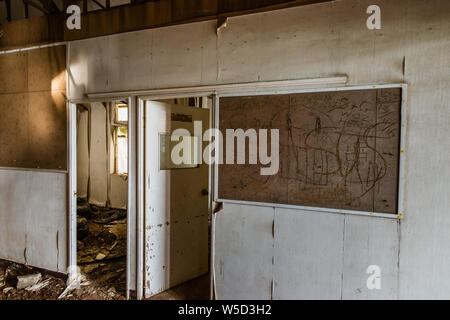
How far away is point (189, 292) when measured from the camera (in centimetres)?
330

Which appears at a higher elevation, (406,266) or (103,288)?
(406,266)

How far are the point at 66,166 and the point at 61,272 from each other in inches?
49.0

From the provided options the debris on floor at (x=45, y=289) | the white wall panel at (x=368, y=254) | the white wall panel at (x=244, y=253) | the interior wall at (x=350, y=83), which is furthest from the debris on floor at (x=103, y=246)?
the white wall panel at (x=368, y=254)

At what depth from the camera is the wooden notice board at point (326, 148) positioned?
87.3 inches

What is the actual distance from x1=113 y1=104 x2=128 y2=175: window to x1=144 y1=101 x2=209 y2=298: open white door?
3708 millimetres

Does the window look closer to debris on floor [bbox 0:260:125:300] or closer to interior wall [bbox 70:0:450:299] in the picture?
debris on floor [bbox 0:260:125:300]

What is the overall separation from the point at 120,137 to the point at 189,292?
449 cm

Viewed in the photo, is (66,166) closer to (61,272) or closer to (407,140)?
(61,272)

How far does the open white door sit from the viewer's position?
3.16 metres

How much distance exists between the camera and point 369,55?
224cm

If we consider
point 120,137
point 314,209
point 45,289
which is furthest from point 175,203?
point 120,137

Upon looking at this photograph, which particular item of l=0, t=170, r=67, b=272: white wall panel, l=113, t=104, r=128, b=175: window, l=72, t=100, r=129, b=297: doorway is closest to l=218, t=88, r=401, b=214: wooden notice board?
l=0, t=170, r=67, b=272: white wall panel

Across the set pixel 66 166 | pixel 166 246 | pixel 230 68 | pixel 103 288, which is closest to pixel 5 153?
pixel 66 166

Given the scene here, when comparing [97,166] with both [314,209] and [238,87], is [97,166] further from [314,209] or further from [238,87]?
[314,209]
